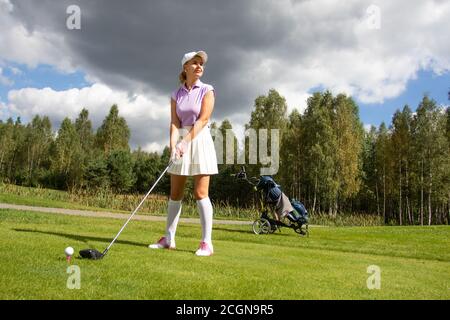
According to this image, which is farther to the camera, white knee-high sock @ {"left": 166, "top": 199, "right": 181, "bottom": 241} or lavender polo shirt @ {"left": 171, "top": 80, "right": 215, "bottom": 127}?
white knee-high sock @ {"left": 166, "top": 199, "right": 181, "bottom": 241}

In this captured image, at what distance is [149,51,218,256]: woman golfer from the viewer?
5969mm

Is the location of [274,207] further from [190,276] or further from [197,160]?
[190,276]

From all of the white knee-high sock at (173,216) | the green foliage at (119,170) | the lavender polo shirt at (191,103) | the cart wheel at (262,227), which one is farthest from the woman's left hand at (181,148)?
the green foliage at (119,170)

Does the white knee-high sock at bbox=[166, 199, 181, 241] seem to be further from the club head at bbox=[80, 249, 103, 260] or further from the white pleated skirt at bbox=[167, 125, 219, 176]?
the club head at bbox=[80, 249, 103, 260]

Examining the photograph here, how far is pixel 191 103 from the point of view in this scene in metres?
6.23

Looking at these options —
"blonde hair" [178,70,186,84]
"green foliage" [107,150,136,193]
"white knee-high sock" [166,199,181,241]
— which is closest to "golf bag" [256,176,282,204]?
"white knee-high sock" [166,199,181,241]

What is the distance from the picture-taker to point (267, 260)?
18.5 ft

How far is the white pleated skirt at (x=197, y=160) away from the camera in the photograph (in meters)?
5.95

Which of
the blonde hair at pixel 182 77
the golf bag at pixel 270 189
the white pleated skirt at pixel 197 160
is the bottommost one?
the golf bag at pixel 270 189

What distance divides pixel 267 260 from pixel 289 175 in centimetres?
4120

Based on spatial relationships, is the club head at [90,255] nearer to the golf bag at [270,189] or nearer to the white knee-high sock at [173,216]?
the white knee-high sock at [173,216]

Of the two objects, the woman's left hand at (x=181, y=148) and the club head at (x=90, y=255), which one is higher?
the woman's left hand at (x=181, y=148)
